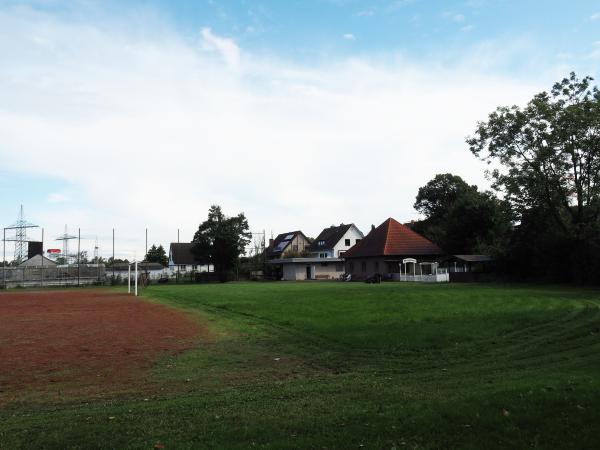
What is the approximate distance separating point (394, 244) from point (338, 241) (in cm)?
2382

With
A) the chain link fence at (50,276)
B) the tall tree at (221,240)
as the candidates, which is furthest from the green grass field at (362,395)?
the chain link fence at (50,276)

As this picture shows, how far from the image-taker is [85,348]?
45.0 ft

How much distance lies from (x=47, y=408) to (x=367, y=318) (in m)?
11.6

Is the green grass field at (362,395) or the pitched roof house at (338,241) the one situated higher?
the pitched roof house at (338,241)

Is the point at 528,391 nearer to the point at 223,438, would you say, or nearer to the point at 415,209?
the point at 223,438

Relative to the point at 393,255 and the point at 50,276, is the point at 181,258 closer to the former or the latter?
the point at 50,276

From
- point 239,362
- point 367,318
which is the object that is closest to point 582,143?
point 367,318

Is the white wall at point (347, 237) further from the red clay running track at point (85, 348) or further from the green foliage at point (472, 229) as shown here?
the red clay running track at point (85, 348)

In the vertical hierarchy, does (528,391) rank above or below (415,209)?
below

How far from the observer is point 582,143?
3925cm

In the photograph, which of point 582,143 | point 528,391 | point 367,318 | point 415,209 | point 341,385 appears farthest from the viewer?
point 415,209

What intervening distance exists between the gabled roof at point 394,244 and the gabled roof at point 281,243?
97.0 feet

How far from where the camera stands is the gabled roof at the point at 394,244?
2372 inches

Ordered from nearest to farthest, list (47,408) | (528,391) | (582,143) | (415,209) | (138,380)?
(528,391)
(47,408)
(138,380)
(582,143)
(415,209)
